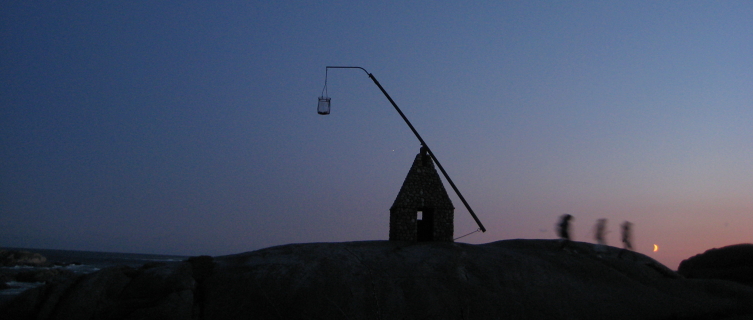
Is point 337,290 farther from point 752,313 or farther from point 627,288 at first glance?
point 752,313

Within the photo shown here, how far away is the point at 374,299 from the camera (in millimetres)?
12945

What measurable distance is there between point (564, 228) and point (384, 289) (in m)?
9.53

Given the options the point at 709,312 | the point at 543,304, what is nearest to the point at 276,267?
the point at 543,304

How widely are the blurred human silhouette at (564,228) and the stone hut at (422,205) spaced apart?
14.5 feet

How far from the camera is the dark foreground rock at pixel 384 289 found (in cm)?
1227

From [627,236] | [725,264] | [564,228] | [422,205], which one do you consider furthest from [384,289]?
[725,264]

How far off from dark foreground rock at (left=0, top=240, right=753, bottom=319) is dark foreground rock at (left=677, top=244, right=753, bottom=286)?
37.4 feet

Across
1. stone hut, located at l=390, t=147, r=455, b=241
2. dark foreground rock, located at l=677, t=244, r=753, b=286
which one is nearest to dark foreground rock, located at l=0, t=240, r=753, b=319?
stone hut, located at l=390, t=147, r=455, b=241

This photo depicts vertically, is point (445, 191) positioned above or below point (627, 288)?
above

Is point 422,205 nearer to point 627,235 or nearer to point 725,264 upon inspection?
point 627,235

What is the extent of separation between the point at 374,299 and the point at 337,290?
3.52 feet

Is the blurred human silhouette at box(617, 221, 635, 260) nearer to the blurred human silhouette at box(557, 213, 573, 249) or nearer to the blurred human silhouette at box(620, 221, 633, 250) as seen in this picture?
the blurred human silhouette at box(620, 221, 633, 250)

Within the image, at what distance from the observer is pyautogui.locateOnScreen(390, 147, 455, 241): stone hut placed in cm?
1911

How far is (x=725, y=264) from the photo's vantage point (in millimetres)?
27781
